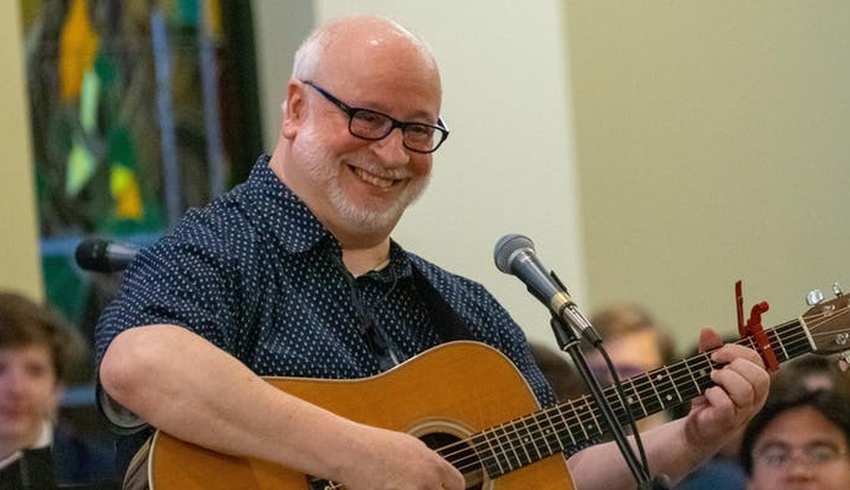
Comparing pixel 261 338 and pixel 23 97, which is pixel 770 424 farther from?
pixel 23 97

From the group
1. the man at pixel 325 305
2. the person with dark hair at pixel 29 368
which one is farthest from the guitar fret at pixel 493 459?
the person with dark hair at pixel 29 368

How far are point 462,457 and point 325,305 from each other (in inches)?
13.1

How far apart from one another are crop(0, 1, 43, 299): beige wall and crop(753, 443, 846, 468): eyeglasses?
191cm

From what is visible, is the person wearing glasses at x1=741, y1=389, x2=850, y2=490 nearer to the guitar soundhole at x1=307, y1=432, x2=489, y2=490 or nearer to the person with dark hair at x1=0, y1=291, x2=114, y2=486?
the guitar soundhole at x1=307, y1=432, x2=489, y2=490

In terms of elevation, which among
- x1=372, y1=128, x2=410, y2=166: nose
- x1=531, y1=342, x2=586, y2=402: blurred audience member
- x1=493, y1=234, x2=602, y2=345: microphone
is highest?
x1=372, y1=128, x2=410, y2=166: nose

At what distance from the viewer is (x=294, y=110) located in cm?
312

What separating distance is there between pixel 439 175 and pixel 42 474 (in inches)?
76.8

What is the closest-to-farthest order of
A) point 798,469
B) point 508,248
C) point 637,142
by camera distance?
point 508,248 < point 798,469 < point 637,142

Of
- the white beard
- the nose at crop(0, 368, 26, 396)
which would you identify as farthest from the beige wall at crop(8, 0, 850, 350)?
the white beard

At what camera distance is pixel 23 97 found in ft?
15.8

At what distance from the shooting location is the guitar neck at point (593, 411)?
300 cm

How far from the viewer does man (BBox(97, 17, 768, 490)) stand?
2.73m

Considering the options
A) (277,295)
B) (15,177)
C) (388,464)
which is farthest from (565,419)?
(15,177)

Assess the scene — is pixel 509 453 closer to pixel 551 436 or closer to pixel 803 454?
pixel 551 436
